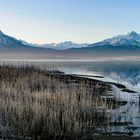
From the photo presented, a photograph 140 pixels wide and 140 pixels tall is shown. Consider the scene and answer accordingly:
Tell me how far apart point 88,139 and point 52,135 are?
105 cm

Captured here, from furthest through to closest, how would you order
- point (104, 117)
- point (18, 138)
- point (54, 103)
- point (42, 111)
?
point (104, 117) → point (54, 103) → point (42, 111) → point (18, 138)

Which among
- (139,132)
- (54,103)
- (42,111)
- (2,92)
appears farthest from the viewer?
(2,92)

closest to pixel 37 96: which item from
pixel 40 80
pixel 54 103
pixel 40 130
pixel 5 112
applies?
pixel 54 103

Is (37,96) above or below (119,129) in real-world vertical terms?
above

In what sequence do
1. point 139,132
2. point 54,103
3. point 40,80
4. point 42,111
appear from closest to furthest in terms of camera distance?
point 42,111 → point 139,132 → point 54,103 → point 40,80

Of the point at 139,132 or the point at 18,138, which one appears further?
the point at 139,132

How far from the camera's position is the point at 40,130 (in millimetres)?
10398

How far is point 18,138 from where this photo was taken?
967 cm

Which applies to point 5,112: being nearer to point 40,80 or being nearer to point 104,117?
point 104,117

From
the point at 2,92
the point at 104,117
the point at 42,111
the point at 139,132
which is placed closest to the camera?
the point at 42,111

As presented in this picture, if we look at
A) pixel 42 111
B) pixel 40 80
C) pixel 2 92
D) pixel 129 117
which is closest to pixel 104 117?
pixel 129 117

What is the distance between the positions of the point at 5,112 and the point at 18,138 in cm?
186

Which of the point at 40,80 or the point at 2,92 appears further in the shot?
the point at 40,80

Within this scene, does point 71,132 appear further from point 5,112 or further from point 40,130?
point 5,112
